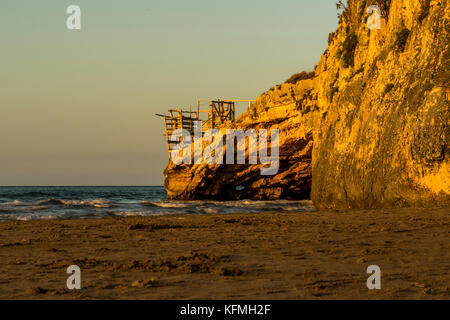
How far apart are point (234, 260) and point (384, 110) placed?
40.1 feet

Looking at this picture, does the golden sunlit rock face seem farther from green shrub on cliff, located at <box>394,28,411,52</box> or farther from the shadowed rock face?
the shadowed rock face

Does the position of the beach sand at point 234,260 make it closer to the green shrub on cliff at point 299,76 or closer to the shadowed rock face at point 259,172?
the shadowed rock face at point 259,172

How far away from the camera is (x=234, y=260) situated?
7270 mm

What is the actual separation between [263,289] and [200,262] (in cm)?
177

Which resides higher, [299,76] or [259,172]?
[299,76]

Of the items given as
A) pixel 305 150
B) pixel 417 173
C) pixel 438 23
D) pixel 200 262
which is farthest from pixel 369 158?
pixel 305 150

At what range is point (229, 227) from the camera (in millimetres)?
12141

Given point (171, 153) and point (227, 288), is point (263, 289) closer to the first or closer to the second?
point (227, 288)

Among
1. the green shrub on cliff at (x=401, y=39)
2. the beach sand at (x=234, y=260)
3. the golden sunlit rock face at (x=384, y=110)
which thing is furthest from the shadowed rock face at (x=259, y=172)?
the beach sand at (x=234, y=260)
